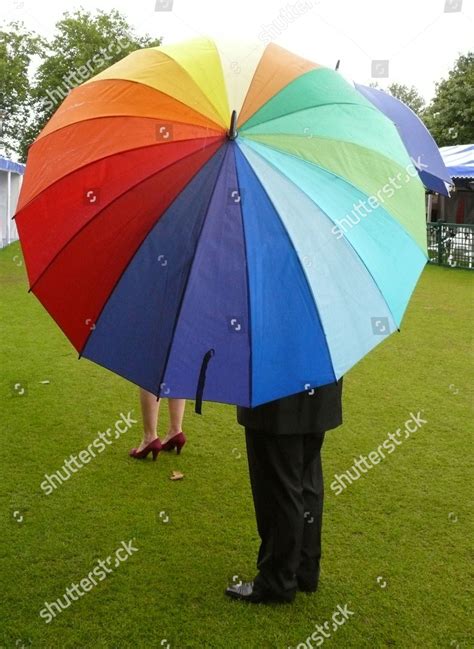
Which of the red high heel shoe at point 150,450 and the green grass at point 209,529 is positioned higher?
the red high heel shoe at point 150,450

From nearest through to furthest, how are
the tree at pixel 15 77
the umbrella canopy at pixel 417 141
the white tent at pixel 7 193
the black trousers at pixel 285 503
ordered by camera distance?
the black trousers at pixel 285 503 < the umbrella canopy at pixel 417 141 < the white tent at pixel 7 193 < the tree at pixel 15 77

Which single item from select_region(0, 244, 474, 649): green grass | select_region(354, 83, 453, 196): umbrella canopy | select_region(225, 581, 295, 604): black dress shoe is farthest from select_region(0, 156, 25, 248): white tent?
select_region(225, 581, 295, 604): black dress shoe

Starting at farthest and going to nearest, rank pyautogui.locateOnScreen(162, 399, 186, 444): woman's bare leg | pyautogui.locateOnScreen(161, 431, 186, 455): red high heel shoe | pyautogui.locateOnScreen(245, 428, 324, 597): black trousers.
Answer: pyautogui.locateOnScreen(161, 431, 186, 455): red high heel shoe < pyautogui.locateOnScreen(162, 399, 186, 444): woman's bare leg < pyautogui.locateOnScreen(245, 428, 324, 597): black trousers

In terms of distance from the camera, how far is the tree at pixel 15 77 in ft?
105

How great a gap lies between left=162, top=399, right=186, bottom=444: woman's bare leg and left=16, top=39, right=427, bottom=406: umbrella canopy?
2.21m

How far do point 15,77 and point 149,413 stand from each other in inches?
1221

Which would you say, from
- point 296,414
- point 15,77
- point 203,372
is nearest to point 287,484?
point 296,414

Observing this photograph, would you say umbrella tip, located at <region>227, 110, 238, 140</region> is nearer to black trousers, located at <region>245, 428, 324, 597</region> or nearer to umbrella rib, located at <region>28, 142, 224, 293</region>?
umbrella rib, located at <region>28, 142, 224, 293</region>

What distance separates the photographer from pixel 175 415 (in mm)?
4840

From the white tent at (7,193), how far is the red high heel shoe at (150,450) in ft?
45.3

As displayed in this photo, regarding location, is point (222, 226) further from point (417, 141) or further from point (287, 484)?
point (417, 141)

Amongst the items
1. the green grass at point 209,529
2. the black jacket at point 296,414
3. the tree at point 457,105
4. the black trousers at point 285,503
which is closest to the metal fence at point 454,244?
the green grass at point 209,529

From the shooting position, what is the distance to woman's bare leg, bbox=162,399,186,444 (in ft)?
15.6

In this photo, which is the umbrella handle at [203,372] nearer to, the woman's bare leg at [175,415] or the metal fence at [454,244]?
the woman's bare leg at [175,415]
